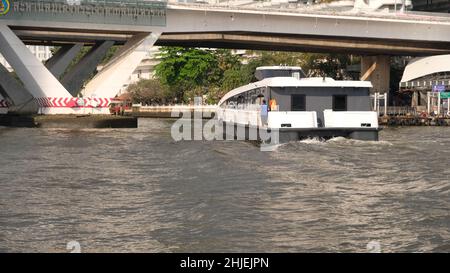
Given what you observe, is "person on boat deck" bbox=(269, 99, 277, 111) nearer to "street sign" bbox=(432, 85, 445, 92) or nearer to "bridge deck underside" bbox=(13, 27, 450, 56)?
"bridge deck underside" bbox=(13, 27, 450, 56)

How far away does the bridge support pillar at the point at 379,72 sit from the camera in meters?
88.6

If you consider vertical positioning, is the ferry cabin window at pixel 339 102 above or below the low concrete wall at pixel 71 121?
above

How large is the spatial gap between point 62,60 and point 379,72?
37874 millimetres

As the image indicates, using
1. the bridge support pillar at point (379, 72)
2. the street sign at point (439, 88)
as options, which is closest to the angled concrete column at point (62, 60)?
the street sign at point (439, 88)

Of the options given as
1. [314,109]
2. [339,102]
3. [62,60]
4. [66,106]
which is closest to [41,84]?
[66,106]

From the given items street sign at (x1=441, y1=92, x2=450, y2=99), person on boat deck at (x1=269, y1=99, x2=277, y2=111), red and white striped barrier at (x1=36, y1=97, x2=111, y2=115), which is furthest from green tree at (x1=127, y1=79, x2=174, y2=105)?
person on boat deck at (x1=269, y1=99, x2=277, y2=111)

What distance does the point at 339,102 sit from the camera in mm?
35750

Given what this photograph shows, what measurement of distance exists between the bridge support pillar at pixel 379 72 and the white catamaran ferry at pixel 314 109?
5231 cm

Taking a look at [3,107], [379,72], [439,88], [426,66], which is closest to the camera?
[3,107]

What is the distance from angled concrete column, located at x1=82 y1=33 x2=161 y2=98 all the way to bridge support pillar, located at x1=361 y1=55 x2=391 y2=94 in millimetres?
36698

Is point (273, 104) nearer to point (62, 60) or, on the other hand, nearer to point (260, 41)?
point (260, 41)

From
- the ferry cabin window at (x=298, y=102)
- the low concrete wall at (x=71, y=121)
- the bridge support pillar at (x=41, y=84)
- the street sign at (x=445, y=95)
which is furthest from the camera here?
the street sign at (x=445, y=95)

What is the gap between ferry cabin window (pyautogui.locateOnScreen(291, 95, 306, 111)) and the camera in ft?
117

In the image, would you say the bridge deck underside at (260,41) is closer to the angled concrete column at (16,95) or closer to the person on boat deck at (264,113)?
the angled concrete column at (16,95)
